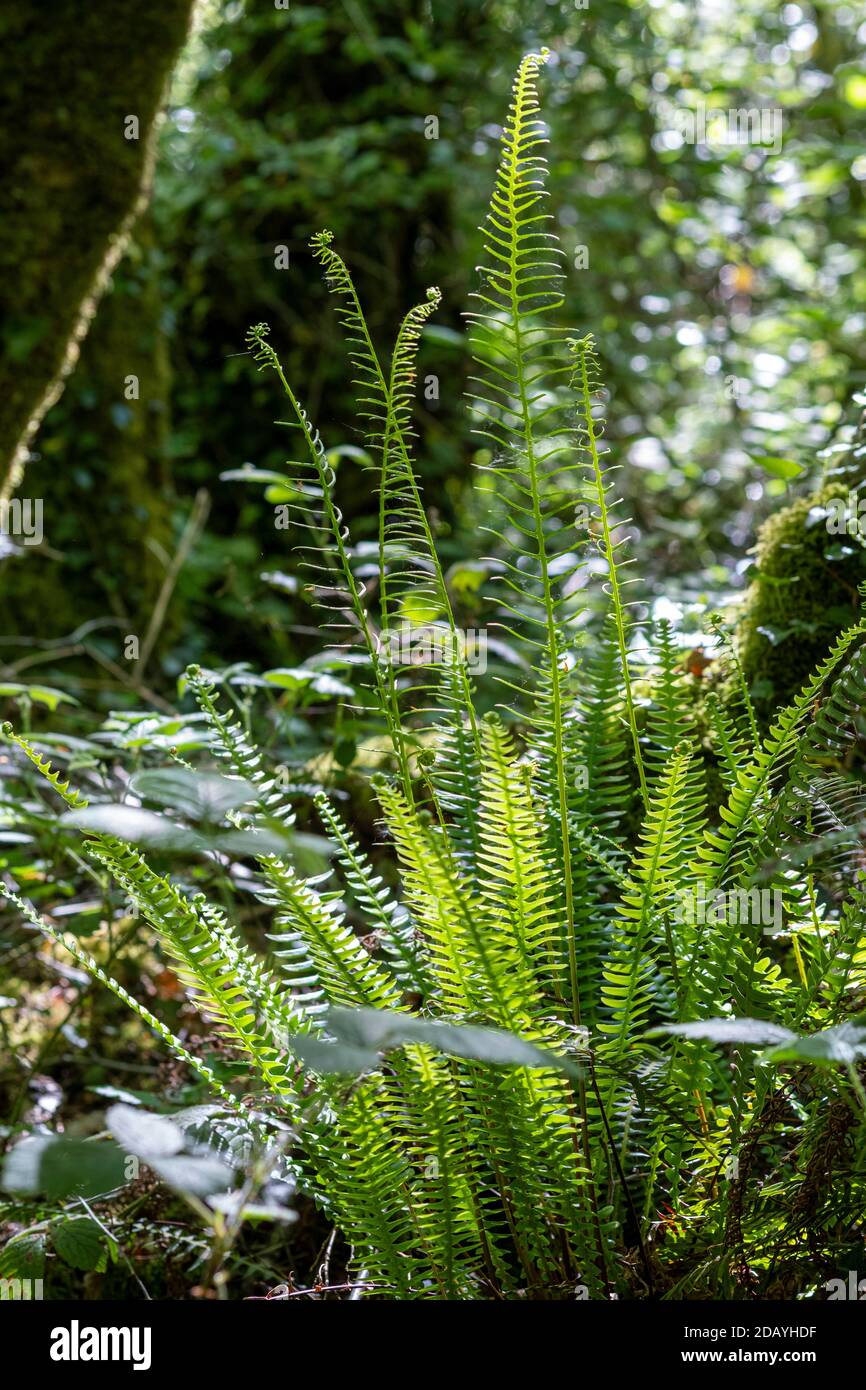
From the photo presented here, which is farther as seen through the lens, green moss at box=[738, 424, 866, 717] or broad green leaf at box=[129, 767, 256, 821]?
green moss at box=[738, 424, 866, 717]

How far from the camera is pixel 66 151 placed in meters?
3.22

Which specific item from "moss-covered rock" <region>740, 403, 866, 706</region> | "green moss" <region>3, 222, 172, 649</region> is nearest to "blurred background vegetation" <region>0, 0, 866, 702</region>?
"green moss" <region>3, 222, 172, 649</region>

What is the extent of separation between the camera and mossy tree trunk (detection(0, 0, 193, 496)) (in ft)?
10.1

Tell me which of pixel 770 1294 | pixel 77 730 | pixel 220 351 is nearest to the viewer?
pixel 770 1294

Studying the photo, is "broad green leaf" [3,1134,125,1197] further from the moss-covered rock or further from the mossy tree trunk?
the mossy tree trunk

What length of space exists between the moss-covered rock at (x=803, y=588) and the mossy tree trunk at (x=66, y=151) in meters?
1.98

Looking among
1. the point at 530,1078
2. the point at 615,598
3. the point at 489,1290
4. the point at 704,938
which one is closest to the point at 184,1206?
the point at 489,1290

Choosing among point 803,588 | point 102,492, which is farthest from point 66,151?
point 803,588

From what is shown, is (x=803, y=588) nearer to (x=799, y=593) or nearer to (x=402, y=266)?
(x=799, y=593)

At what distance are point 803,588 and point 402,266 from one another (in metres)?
3.62

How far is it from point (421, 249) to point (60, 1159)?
4.93 metres

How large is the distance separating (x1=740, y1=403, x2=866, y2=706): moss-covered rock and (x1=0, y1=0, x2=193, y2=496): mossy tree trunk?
1.98 metres

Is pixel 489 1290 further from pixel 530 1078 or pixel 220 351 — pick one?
pixel 220 351
